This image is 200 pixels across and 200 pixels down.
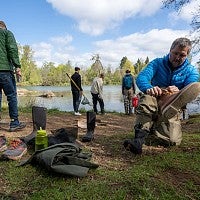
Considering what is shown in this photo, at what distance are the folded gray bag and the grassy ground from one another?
62 mm

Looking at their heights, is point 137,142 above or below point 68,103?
above

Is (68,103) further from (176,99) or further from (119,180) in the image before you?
(119,180)

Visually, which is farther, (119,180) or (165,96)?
(165,96)

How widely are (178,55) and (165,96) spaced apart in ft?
1.84

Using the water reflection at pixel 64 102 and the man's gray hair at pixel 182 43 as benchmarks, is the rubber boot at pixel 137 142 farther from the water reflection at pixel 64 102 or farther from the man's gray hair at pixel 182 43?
the water reflection at pixel 64 102

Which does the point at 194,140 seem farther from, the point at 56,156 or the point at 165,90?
the point at 56,156

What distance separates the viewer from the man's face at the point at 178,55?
3717mm

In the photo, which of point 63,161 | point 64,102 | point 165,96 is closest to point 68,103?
point 64,102

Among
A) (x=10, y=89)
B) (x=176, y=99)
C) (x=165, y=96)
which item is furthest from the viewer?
(x=10, y=89)

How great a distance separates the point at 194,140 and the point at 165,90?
3.19 ft

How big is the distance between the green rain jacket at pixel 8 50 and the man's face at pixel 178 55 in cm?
273

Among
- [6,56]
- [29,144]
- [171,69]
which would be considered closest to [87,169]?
[29,144]

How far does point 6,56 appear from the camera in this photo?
510 centimetres

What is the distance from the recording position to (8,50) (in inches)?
201
